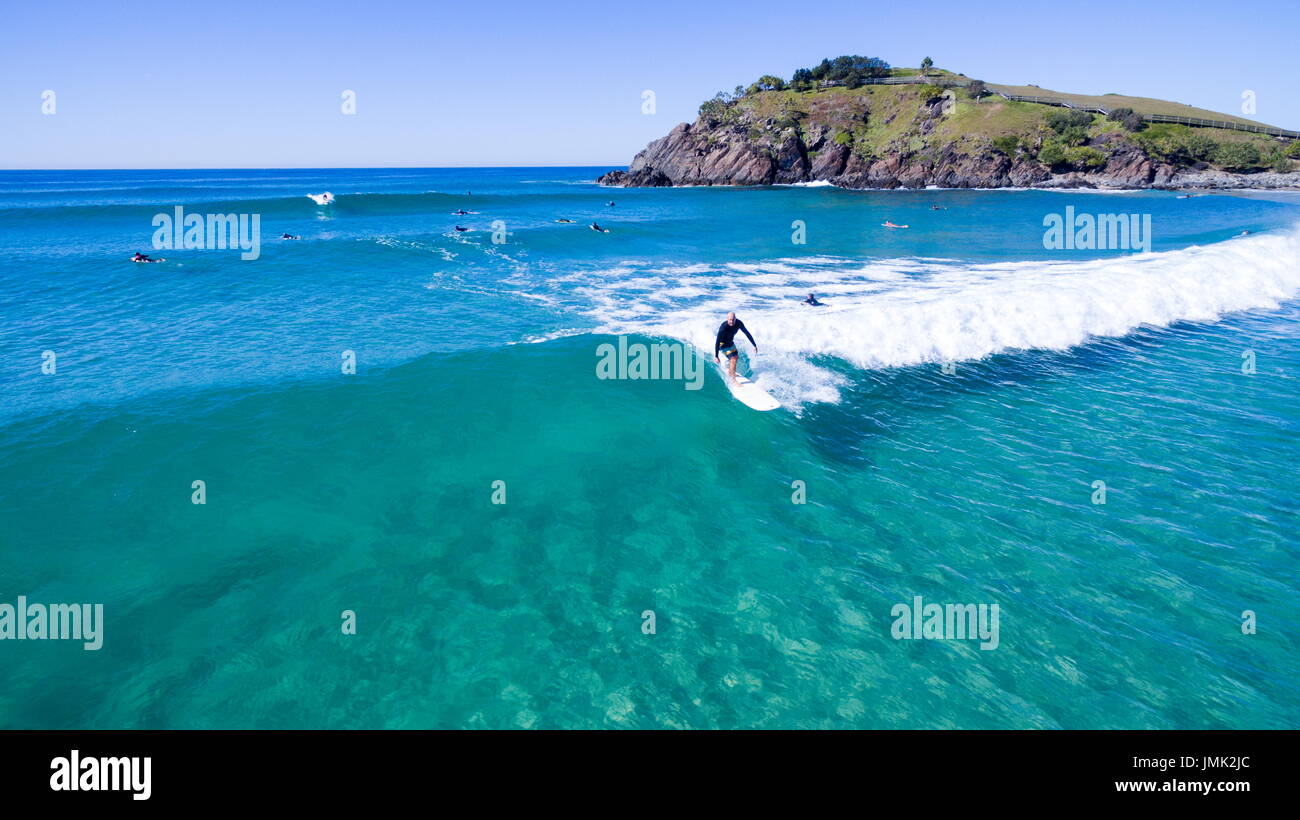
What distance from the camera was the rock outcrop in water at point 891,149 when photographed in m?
115

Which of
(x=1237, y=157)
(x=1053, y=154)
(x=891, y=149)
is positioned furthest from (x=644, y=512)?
(x=1237, y=157)

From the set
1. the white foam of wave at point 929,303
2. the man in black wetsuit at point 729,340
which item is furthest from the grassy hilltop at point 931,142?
the man in black wetsuit at point 729,340

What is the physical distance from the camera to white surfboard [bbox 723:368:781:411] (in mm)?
18156

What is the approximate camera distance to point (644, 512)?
43.8ft

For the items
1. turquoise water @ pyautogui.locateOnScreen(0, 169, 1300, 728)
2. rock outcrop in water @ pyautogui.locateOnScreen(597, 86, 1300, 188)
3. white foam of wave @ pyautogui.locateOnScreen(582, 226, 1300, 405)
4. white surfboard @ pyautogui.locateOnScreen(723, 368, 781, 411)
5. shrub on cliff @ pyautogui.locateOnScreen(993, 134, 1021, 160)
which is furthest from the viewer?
shrub on cliff @ pyautogui.locateOnScreen(993, 134, 1021, 160)

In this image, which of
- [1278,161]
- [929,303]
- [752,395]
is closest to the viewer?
[752,395]

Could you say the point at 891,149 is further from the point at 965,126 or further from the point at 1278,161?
the point at 1278,161

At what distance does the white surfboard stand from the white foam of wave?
82 cm

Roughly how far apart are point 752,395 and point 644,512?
7033mm

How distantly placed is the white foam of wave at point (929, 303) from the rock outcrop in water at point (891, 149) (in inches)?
3532

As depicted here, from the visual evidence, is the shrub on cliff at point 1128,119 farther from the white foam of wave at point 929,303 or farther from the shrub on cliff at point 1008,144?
the white foam of wave at point 929,303

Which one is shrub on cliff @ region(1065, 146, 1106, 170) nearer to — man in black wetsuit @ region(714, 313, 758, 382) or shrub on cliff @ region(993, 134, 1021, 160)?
shrub on cliff @ region(993, 134, 1021, 160)

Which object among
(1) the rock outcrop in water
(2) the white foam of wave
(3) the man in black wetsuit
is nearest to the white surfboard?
(3) the man in black wetsuit
